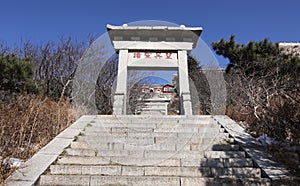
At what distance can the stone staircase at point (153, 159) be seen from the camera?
2947 mm

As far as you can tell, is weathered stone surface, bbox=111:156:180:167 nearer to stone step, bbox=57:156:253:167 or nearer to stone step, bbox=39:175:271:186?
stone step, bbox=57:156:253:167

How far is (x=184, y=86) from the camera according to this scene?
26.1 feet

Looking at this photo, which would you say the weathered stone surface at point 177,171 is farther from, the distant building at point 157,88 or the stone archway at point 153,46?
the distant building at point 157,88

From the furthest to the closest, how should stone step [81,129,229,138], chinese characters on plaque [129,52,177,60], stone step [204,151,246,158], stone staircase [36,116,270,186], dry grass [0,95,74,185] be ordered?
chinese characters on plaque [129,52,177,60], stone step [81,129,229,138], dry grass [0,95,74,185], stone step [204,151,246,158], stone staircase [36,116,270,186]

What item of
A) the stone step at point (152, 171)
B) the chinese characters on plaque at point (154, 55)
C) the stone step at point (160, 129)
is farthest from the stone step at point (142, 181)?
the chinese characters on plaque at point (154, 55)

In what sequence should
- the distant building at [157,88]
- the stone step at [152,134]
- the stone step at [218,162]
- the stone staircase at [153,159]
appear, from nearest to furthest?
the stone staircase at [153,159] → the stone step at [218,162] → the stone step at [152,134] → the distant building at [157,88]

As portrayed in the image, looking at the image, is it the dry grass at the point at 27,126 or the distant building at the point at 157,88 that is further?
the distant building at the point at 157,88

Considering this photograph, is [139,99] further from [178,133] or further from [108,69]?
[178,133]

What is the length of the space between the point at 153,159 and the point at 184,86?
15.8ft

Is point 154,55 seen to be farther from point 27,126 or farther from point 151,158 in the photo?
point 151,158

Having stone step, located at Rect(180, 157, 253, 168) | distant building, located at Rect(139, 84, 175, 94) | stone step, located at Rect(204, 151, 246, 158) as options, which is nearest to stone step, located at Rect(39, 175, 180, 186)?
stone step, located at Rect(180, 157, 253, 168)

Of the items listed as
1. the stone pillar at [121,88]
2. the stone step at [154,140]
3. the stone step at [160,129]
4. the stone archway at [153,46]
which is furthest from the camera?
the stone archway at [153,46]

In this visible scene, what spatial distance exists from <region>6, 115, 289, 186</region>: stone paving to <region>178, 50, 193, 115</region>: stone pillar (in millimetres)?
2449

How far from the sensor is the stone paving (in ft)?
9.64
